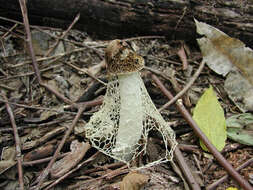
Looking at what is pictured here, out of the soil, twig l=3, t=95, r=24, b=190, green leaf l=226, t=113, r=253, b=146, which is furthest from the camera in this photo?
green leaf l=226, t=113, r=253, b=146

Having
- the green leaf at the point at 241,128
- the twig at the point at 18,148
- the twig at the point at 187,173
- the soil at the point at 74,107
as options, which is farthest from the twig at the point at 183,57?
the twig at the point at 18,148

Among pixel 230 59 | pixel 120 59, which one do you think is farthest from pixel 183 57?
pixel 120 59

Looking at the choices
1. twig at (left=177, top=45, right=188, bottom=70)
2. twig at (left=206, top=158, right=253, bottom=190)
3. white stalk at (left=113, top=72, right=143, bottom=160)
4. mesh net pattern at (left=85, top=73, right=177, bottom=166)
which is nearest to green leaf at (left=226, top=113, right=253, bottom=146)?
twig at (left=206, top=158, right=253, bottom=190)

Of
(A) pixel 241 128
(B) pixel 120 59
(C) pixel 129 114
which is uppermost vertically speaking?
(B) pixel 120 59

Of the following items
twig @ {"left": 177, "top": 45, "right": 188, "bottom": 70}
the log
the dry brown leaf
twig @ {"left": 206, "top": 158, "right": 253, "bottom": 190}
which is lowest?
twig @ {"left": 206, "top": 158, "right": 253, "bottom": 190}

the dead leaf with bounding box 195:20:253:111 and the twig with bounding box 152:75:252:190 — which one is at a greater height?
the dead leaf with bounding box 195:20:253:111

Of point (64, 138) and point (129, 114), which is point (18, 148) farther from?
point (129, 114)

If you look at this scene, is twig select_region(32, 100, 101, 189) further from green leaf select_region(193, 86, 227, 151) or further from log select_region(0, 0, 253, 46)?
log select_region(0, 0, 253, 46)
